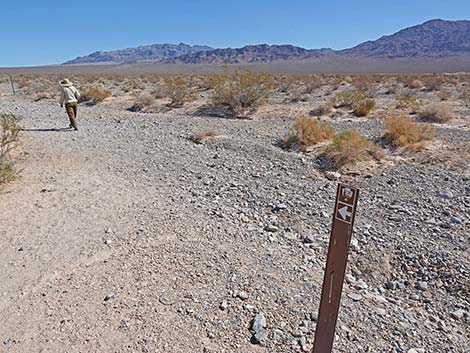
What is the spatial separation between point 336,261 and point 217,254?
2.71m

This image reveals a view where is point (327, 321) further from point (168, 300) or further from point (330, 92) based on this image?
point (330, 92)

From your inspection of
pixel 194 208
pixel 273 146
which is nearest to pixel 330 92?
pixel 273 146

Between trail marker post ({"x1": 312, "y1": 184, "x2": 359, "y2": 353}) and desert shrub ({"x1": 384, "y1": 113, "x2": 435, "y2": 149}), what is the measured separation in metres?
8.61

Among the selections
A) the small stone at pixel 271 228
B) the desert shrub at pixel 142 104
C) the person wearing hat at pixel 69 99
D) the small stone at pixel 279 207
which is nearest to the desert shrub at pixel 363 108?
the desert shrub at pixel 142 104

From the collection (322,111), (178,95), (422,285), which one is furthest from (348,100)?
(422,285)

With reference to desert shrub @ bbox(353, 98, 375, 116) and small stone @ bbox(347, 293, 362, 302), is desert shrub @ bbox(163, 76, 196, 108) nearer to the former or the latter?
desert shrub @ bbox(353, 98, 375, 116)

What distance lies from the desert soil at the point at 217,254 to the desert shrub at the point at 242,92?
26.2ft

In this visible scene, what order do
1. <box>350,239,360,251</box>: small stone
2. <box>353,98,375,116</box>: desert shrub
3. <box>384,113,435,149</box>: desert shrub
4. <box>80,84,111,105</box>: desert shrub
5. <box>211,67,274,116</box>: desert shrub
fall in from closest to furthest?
<box>350,239,360,251</box>: small stone
<box>384,113,435,149</box>: desert shrub
<box>353,98,375,116</box>: desert shrub
<box>211,67,274,116</box>: desert shrub
<box>80,84,111,105</box>: desert shrub

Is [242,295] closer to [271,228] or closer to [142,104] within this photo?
[271,228]

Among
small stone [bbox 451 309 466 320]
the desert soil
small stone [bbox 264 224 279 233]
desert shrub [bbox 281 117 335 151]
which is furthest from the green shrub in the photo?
small stone [bbox 451 309 466 320]

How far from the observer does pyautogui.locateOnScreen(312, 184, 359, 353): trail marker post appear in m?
2.23

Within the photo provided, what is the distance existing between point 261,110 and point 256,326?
47.3ft

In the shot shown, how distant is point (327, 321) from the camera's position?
2.51 metres

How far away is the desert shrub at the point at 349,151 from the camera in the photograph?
352 inches
